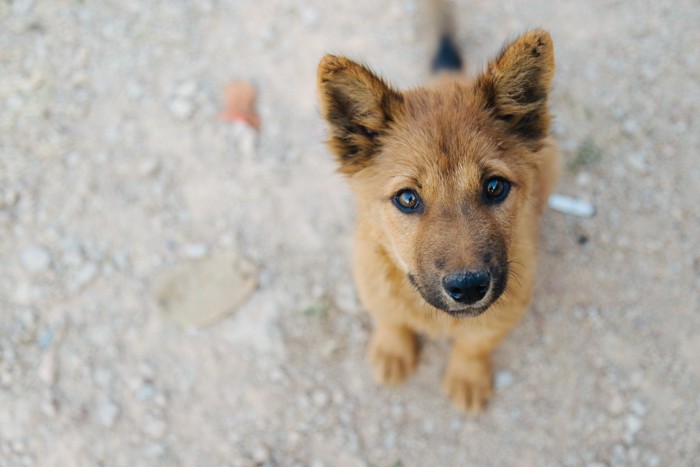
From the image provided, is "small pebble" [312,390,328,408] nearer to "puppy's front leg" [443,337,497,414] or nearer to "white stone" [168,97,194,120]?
"puppy's front leg" [443,337,497,414]

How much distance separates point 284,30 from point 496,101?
2748 mm

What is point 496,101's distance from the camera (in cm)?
295

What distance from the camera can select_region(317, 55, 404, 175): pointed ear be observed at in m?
2.73

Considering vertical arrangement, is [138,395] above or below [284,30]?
below

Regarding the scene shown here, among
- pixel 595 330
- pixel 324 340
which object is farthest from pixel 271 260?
pixel 595 330

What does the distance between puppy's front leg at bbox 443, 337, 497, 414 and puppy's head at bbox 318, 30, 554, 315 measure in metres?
1.09

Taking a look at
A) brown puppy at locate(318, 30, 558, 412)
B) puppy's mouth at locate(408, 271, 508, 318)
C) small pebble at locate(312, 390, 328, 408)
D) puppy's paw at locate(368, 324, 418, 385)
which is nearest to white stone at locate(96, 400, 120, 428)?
small pebble at locate(312, 390, 328, 408)

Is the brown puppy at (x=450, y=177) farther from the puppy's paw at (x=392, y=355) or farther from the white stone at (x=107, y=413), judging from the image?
the white stone at (x=107, y=413)

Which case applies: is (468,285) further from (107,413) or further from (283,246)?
(107,413)

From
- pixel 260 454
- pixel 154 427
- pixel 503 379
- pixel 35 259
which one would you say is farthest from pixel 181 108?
pixel 503 379

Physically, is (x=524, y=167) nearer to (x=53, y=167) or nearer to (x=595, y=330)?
(x=595, y=330)

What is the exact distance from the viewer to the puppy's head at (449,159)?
2709 millimetres

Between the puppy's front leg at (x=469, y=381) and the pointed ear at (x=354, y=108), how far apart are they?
150 centimetres

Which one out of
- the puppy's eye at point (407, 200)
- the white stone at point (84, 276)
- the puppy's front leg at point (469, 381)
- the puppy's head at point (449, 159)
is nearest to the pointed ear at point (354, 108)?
the puppy's head at point (449, 159)
